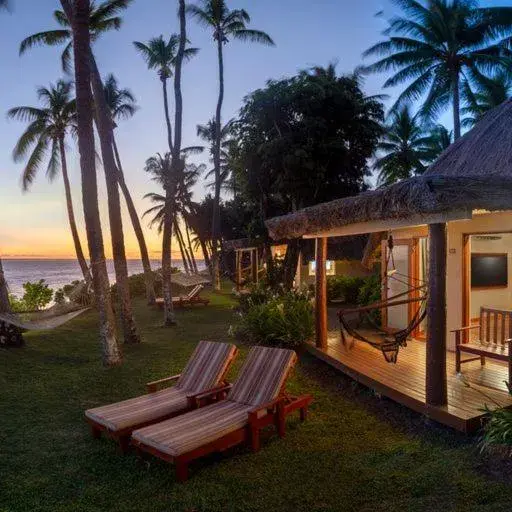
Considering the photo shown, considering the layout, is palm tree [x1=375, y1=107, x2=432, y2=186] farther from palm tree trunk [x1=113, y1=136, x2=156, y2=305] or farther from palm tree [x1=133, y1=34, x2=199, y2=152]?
palm tree trunk [x1=113, y1=136, x2=156, y2=305]

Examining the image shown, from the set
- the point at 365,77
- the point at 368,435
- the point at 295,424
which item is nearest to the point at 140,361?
the point at 295,424

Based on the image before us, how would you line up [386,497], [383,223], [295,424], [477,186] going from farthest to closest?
[383,223], [295,424], [477,186], [386,497]

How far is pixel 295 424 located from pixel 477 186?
10.6 ft

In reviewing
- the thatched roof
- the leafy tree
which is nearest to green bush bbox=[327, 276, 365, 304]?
the leafy tree

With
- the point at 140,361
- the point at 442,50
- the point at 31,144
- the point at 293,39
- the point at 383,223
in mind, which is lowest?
the point at 140,361

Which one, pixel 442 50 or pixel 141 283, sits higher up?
pixel 442 50

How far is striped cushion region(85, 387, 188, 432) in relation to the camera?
4676mm

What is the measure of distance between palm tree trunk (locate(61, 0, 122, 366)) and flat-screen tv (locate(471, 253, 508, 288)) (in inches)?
261

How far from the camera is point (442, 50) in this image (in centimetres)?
2084

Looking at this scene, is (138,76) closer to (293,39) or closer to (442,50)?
(293,39)

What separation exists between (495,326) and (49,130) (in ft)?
63.3

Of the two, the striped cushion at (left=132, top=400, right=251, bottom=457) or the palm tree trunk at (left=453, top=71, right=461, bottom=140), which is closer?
the striped cushion at (left=132, top=400, right=251, bottom=457)

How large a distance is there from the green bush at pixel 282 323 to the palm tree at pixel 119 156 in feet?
30.4

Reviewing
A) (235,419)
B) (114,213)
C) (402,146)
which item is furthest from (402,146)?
(235,419)
